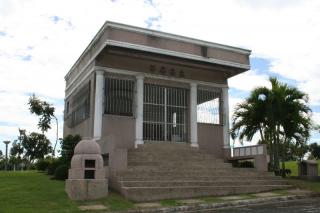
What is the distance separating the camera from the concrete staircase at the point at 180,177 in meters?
13.6

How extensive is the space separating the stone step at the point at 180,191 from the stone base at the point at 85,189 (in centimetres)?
77

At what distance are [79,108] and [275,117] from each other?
388 inches

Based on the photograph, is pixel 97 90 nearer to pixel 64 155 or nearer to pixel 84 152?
pixel 64 155

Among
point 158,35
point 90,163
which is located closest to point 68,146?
point 90,163

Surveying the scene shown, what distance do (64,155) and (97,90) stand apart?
3.20m

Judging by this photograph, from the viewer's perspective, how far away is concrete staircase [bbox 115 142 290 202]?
13633 millimetres

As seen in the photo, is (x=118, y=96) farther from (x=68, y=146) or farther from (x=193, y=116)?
(x=193, y=116)

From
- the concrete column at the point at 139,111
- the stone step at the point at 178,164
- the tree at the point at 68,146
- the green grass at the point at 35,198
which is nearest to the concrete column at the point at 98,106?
the tree at the point at 68,146

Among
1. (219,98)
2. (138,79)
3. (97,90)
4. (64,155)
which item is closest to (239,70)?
(219,98)

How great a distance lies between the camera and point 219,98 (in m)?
22.0

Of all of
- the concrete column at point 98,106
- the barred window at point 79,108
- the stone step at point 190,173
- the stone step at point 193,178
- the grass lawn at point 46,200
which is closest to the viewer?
the grass lawn at point 46,200

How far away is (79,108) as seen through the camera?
21.8m

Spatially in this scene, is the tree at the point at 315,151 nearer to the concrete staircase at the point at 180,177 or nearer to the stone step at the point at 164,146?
the stone step at the point at 164,146

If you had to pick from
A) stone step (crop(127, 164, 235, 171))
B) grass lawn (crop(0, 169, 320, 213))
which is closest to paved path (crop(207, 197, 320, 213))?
grass lawn (crop(0, 169, 320, 213))
